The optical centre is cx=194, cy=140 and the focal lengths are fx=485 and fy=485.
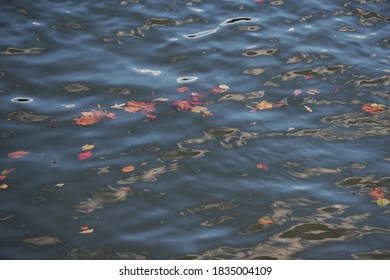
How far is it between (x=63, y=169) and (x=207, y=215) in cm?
149

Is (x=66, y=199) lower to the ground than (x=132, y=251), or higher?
higher

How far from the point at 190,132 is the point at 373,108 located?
232 cm

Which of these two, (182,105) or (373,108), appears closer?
(182,105)

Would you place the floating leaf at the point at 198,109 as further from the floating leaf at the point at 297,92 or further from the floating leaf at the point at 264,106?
the floating leaf at the point at 297,92

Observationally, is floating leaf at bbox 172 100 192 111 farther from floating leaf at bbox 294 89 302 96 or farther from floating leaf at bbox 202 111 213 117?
floating leaf at bbox 294 89 302 96

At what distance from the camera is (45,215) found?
4277 millimetres

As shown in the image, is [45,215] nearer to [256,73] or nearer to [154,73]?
[154,73]

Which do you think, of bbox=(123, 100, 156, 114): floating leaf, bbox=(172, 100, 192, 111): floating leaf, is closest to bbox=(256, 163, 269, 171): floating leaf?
bbox=(172, 100, 192, 111): floating leaf

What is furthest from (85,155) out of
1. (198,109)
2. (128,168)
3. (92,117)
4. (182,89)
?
(182,89)

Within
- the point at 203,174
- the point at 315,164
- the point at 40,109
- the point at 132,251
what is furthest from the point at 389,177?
the point at 40,109

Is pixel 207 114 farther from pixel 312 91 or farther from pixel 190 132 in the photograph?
pixel 312 91

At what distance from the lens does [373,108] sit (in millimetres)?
5891

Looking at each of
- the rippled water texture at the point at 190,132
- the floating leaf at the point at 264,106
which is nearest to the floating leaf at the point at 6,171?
the rippled water texture at the point at 190,132

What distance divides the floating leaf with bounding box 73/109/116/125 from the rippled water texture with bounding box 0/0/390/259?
0.02 meters
